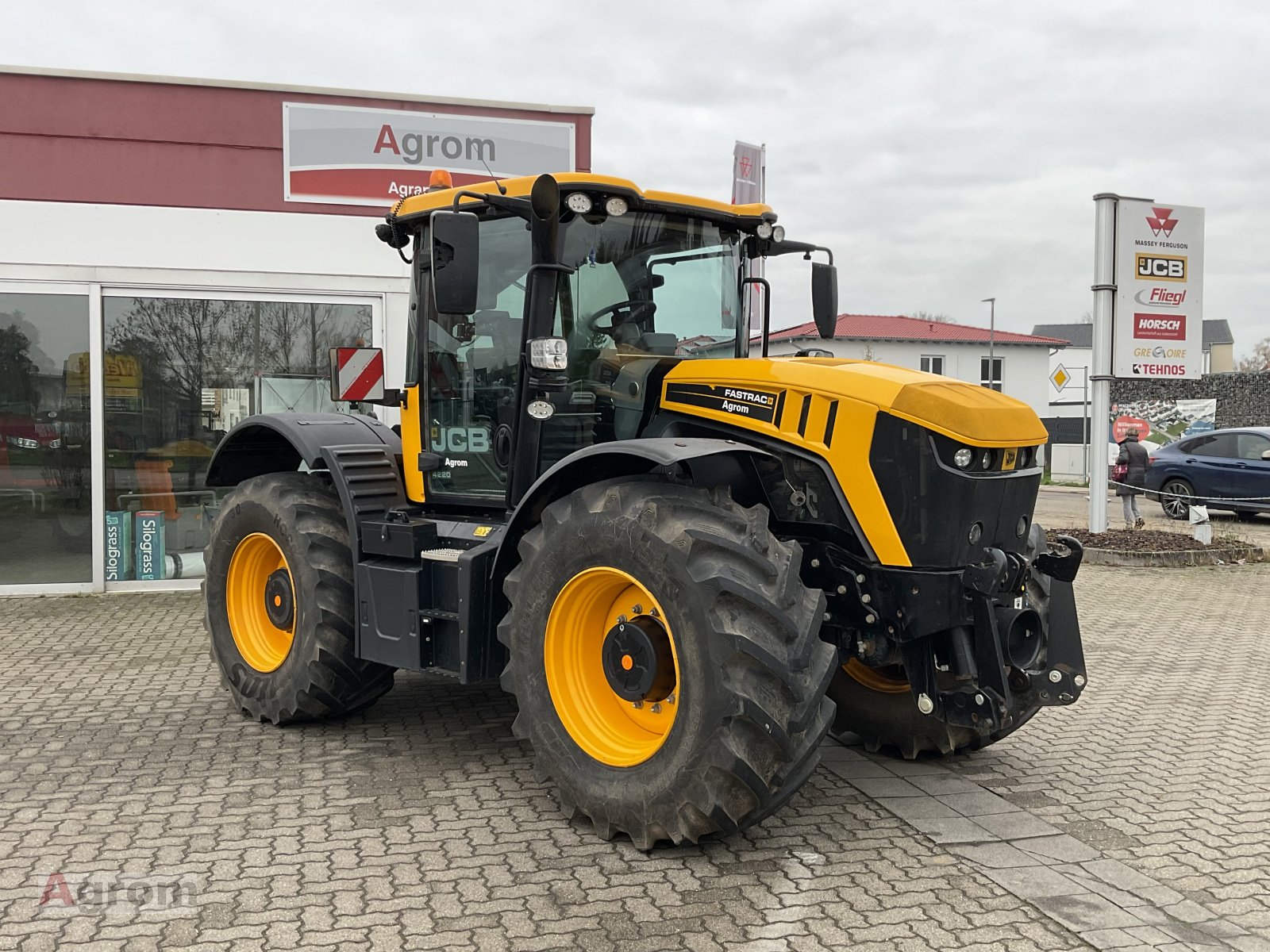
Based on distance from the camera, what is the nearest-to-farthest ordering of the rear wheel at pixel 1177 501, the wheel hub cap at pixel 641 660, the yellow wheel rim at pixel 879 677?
the wheel hub cap at pixel 641 660 < the yellow wheel rim at pixel 879 677 < the rear wheel at pixel 1177 501

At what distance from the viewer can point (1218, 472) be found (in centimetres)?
1922

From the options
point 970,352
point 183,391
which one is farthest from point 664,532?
point 970,352

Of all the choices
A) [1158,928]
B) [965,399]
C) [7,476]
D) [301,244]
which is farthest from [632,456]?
[7,476]

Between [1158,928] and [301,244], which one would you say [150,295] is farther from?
[1158,928]

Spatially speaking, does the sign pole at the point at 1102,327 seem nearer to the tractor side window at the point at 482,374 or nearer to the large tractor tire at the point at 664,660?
the tractor side window at the point at 482,374

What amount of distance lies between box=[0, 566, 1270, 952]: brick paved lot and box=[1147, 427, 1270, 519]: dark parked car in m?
13.0

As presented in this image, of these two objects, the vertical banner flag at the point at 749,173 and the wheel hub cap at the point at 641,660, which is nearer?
the wheel hub cap at the point at 641,660

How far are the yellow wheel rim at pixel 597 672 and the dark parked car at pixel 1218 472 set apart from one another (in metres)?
15.9

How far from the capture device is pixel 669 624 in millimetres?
4223

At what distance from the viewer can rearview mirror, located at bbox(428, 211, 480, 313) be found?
4750mm

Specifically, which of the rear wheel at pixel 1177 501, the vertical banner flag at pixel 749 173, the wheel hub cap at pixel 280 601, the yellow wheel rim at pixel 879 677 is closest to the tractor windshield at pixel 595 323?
the wheel hub cap at pixel 280 601

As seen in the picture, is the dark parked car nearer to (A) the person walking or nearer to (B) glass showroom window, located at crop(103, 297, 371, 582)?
(A) the person walking

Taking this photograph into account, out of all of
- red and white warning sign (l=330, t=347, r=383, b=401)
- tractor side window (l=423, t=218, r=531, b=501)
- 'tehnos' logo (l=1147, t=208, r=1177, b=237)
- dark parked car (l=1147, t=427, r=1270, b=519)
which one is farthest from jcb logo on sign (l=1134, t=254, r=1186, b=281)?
tractor side window (l=423, t=218, r=531, b=501)

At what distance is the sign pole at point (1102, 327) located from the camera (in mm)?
14695
